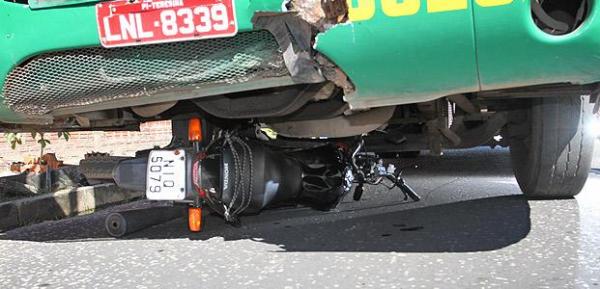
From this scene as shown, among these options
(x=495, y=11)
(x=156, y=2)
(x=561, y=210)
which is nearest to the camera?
(x=495, y=11)

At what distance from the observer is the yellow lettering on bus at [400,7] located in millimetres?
1459

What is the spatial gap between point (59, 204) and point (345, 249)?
90.2 inches

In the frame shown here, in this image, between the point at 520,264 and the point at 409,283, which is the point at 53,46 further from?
the point at 520,264

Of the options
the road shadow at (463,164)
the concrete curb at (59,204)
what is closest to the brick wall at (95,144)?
the concrete curb at (59,204)

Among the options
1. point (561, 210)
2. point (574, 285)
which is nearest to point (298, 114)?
point (574, 285)

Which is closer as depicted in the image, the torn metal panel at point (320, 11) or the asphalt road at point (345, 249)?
the torn metal panel at point (320, 11)

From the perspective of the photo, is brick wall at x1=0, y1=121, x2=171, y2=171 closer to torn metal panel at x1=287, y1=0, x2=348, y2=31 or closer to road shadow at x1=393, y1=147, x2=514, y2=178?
road shadow at x1=393, y1=147, x2=514, y2=178

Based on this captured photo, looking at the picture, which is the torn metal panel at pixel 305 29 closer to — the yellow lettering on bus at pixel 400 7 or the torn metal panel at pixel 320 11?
the torn metal panel at pixel 320 11

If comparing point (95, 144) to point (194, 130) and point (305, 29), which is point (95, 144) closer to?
point (194, 130)

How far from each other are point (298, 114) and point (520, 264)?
1091 millimetres

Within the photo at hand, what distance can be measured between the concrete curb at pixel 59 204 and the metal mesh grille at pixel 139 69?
158cm

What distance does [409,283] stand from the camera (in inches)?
69.4

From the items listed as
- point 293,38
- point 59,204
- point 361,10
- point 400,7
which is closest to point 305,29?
point 293,38

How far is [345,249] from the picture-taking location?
2197 mm
